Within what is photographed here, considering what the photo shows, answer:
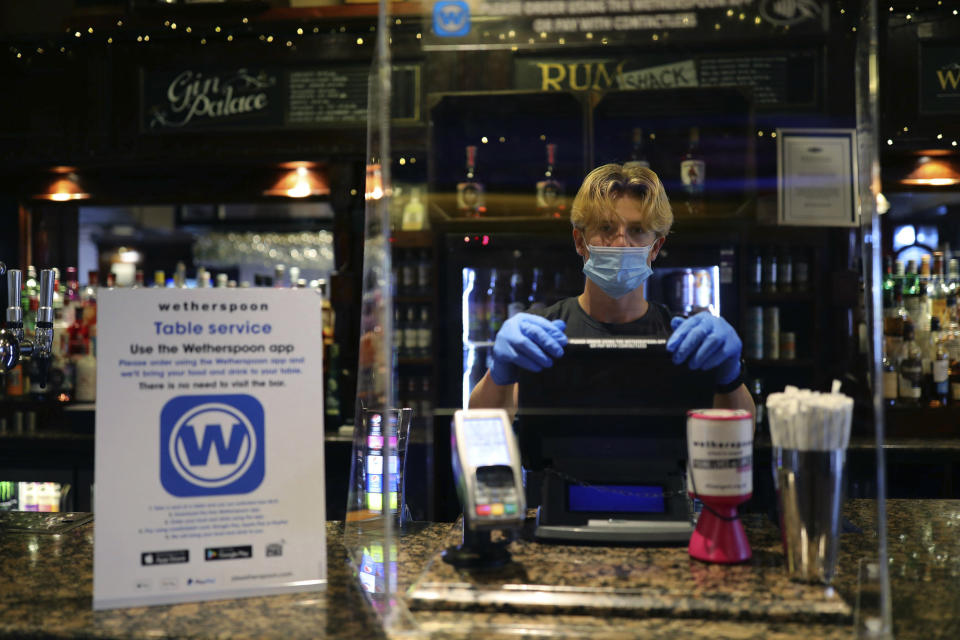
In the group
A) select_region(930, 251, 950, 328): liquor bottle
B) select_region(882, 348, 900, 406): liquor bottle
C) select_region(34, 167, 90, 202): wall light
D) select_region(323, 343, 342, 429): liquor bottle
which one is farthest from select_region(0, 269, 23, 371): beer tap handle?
select_region(930, 251, 950, 328): liquor bottle

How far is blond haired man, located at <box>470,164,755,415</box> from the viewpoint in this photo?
52.6 inches

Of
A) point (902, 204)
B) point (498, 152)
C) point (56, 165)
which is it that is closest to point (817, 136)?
point (498, 152)

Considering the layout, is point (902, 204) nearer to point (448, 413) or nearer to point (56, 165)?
point (448, 413)

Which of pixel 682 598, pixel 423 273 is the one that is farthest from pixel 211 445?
pixel 682 598

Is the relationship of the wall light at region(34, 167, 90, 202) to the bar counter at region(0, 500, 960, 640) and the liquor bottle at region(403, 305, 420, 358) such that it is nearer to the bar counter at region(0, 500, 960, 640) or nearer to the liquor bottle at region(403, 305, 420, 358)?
the bar counter at region(0, 500, 960, 640)

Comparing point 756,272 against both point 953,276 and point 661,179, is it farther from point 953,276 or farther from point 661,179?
point 953,276

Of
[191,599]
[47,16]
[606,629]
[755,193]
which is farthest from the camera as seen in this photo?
[47,16]

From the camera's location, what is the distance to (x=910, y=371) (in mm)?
2883

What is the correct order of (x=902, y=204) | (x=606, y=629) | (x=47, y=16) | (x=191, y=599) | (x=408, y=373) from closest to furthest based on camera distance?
(x=606, y=629) < (x=191, y=599) < (x=408, y=373) < (x=902, y=204) < (x=47, y=16)

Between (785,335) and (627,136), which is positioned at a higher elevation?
(627,136)

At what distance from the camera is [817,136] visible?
1358 millimetres

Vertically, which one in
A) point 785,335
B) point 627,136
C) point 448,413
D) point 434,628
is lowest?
point 434,628

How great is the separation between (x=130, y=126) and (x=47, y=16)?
79cm

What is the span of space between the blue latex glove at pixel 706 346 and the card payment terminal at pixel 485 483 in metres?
0.33
